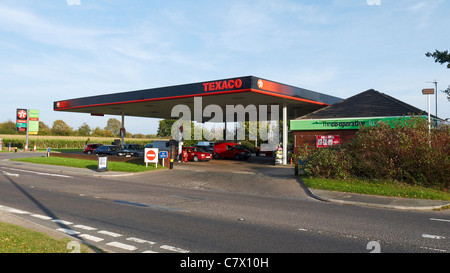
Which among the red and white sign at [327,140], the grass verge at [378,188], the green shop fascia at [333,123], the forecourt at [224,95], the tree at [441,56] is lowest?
the grass verge at [378,188]

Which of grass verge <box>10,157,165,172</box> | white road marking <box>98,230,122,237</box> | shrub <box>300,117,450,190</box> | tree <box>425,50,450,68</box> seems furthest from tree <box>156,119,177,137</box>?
white road marking <box>98,230,122,237</box>

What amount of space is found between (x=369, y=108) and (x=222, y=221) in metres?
19.1

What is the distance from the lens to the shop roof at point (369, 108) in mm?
23188

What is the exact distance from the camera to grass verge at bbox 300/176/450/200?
13.3 m

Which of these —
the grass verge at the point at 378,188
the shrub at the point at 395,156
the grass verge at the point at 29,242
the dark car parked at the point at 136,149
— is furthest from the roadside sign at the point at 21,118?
the grass verge at the point at 29,242

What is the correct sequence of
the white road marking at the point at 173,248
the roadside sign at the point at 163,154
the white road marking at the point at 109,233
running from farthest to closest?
the roadside sign at the point at 163,154, the white road marking at the point at 109,233, the white road marking at the point at 173,248

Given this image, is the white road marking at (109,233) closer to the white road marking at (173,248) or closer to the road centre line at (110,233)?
the road centre line at (110,233)

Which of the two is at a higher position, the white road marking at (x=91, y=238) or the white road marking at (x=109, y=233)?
the white road marking at (x=91, y=238)

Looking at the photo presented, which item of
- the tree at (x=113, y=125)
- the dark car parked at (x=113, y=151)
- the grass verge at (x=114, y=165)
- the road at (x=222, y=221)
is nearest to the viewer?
the road at (x=222, y=221)

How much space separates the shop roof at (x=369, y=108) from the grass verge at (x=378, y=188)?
360 inches

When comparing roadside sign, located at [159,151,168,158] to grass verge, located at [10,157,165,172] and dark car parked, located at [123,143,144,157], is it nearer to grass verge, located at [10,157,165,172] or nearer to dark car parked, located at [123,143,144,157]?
grass verge, located at [10,157,165,172]

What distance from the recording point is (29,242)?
243 inches
